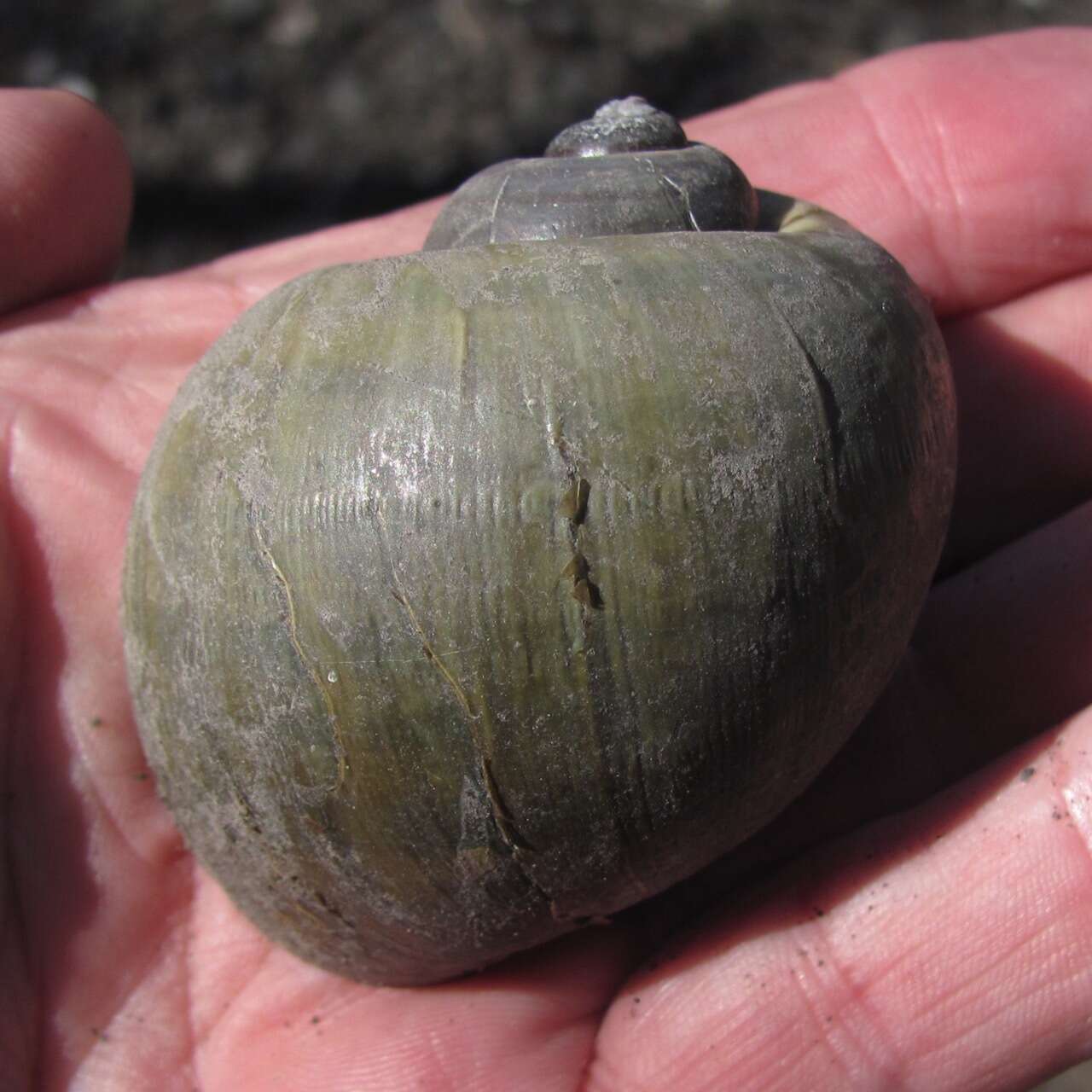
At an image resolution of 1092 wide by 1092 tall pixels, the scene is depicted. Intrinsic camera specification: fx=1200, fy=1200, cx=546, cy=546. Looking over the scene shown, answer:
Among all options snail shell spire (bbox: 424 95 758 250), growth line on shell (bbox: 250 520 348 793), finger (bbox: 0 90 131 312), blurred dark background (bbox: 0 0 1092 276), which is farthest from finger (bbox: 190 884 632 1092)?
blurred dark background (bbox: 0 0 1092 276)

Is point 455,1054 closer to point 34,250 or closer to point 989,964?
point 989,964

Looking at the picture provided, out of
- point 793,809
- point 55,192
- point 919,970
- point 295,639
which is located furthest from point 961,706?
point 55,192

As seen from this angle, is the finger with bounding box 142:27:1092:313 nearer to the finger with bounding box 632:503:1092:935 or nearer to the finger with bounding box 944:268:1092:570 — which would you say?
the finger with bounding box 944:268:1092:570

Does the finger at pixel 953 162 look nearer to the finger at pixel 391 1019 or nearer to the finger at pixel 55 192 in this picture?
the finger at pixel 55 192

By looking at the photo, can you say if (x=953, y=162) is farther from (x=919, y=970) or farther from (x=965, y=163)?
(x=919, y=970)

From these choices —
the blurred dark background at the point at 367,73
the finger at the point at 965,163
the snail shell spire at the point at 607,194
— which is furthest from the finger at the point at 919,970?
the blurred dark background at the point at 367,73

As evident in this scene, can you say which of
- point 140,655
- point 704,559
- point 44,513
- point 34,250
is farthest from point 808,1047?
point 34,250
